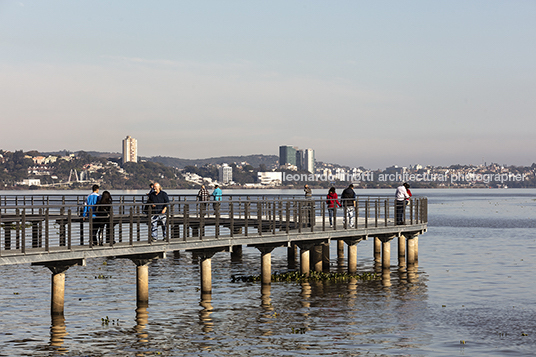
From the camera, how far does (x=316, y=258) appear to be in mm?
33812

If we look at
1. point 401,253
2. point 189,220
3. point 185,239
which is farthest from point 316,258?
point 185,239

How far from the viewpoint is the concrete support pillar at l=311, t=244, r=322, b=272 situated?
33562mm

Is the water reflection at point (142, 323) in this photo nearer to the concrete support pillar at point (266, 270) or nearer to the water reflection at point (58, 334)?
the water reflection at point (58, 334)

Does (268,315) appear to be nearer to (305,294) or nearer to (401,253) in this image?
(305,294)

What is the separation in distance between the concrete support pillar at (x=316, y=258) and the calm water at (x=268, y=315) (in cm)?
256

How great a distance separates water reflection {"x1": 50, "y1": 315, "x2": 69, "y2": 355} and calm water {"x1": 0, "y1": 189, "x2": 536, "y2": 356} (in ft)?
0.10

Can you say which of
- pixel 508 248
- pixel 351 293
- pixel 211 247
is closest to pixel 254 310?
pixel 211 247

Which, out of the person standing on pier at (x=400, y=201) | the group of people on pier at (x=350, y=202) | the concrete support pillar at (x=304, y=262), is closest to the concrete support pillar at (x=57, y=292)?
the concrete support pillar at (x=304, y=262)

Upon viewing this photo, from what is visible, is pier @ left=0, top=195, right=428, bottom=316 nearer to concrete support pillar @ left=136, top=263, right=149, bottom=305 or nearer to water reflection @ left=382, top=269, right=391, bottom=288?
concrete support pillar @ left=136, top=263, right=149, bottom=305

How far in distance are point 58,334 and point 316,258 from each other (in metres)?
15.6

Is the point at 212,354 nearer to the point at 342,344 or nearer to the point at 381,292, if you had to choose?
the point at 342,344

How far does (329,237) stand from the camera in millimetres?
31125

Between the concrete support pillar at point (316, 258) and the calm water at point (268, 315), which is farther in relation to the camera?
the concrete support pillar at point (316, 258)

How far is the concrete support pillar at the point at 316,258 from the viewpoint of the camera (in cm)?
3356
